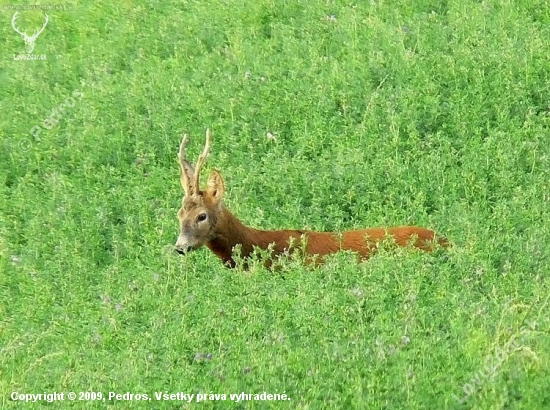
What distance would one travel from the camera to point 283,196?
40.1 ft

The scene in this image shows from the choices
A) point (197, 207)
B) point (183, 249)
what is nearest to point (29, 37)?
point (197, 207)

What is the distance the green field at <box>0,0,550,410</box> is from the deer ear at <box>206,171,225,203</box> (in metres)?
0.58

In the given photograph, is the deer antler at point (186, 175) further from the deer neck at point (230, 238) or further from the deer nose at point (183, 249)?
the deer nose at point (183, 249)

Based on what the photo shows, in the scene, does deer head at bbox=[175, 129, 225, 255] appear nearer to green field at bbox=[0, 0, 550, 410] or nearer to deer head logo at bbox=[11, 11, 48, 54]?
green field at bbox=[0, 0, 550, 410]

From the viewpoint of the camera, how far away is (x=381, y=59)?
46.9ft

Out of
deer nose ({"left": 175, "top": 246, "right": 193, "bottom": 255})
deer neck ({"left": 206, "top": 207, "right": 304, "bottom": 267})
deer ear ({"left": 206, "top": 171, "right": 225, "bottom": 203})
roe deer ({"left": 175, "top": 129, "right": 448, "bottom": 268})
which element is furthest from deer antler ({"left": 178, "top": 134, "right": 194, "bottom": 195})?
deer nose ({"left": 175, "top": 246, "right": 193, "bottom": 255})

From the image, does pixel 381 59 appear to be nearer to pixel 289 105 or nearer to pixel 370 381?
pixel 289 105

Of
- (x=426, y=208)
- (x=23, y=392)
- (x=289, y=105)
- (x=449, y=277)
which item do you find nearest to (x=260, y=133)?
(x=289, y=105)

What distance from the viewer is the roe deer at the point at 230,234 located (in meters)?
10.7

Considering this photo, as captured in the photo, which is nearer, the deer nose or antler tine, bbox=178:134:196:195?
the deer nose

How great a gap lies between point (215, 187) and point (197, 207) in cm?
28

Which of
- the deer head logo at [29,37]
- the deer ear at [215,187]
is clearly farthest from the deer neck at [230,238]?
the deer head logo at [29,37]

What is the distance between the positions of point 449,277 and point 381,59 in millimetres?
5346

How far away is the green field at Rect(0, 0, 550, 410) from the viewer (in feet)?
27.2
